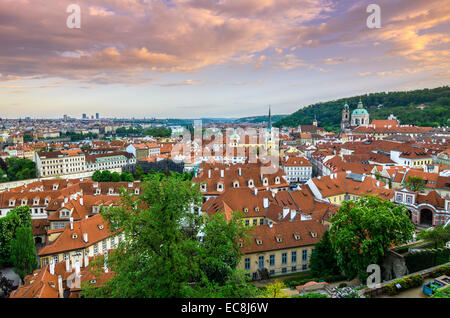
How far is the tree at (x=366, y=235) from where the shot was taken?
19.5 m

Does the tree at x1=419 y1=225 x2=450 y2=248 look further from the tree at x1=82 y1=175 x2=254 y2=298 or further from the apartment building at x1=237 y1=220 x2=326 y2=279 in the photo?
the tree at x1=82 y1=175 x2=254 y2=298

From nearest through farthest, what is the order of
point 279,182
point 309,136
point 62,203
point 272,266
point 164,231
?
point 164,231
point 272,266
point 62,203
point 279,182
point 309,136

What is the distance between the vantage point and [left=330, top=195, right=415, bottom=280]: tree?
766 inches

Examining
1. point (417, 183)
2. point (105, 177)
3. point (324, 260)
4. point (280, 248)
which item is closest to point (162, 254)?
point (324, 260)

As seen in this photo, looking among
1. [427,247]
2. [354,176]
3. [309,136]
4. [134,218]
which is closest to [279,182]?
[354,176]

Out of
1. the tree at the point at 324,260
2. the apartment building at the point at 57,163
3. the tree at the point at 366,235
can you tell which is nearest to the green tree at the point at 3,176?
the apartment building at the point at 57,163

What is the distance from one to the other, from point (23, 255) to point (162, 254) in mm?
21592

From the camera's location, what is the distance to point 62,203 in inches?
1526

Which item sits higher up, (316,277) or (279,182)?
(279,182)

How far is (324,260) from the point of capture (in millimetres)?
24141

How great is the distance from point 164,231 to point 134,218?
6.69 feet

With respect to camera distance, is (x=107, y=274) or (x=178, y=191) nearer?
(x=178, y=191)
